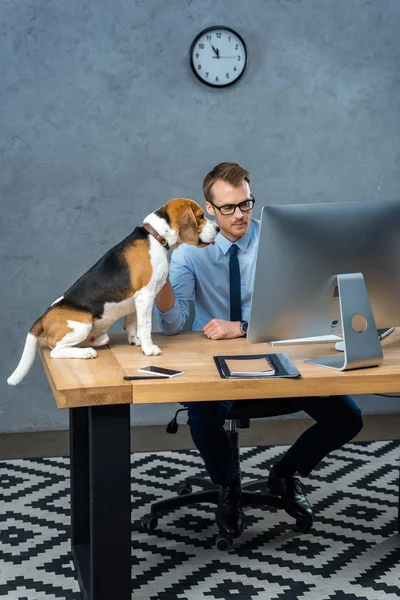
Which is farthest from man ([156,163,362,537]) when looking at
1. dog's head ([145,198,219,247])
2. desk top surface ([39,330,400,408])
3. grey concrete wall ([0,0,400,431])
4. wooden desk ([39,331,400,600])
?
grey concrete wall ([0,0,400,431])

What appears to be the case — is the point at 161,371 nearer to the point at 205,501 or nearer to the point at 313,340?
the point at 313,340

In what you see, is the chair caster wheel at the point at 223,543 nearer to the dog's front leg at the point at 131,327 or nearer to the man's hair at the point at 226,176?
the dog's front leg at the point at 131,327

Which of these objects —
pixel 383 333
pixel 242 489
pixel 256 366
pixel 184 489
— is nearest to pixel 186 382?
pixel 256 366

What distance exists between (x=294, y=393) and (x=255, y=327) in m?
0.25

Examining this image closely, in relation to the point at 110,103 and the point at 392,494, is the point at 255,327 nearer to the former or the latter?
the point at 392,494

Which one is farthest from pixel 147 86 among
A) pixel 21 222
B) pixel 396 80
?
pixel 396 80

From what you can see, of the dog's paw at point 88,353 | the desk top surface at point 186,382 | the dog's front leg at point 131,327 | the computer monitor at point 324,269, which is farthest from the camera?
the dog's front leg at point 131,327

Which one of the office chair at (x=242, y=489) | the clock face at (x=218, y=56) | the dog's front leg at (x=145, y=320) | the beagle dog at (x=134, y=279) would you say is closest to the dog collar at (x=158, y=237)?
the beagle dog at (x=134, y=279)

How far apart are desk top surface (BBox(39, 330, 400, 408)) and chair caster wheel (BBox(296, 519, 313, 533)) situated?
0.74 m

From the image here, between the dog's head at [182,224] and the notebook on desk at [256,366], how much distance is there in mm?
353

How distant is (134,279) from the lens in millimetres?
2264

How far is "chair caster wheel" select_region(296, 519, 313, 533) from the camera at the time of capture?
273 centimetres

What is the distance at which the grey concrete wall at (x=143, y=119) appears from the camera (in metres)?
3.84

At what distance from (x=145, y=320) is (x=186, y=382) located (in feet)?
1.40
